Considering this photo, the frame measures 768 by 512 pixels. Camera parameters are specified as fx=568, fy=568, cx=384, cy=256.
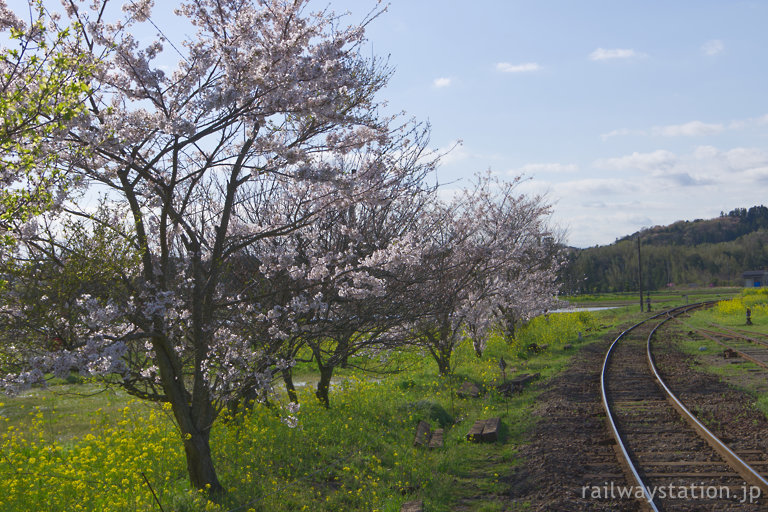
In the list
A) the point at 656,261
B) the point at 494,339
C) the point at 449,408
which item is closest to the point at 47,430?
the point at 449,408

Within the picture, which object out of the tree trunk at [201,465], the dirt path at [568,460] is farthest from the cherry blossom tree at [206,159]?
the dirt path at [568,460]

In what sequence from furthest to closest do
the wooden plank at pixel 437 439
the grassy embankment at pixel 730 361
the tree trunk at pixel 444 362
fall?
the tree trunk at pixel 444 362, the grassy embankment at pixel 730 361, the wooden plank at pixel 437 439

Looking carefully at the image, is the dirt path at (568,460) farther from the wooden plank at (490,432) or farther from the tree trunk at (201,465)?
the tree trunk at (201,465)

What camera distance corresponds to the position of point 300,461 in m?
Result: 9.24

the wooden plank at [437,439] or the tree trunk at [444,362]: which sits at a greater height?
the tree trunk at [444,362]

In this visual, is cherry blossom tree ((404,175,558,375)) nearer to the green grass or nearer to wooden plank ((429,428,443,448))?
wooden plank ((429,428,443,448))

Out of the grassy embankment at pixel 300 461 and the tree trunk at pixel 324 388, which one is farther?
the tree trunk at pixel 324 388

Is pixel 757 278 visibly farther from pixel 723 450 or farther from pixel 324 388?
pixel 324 388

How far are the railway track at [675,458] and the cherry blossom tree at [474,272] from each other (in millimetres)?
3771

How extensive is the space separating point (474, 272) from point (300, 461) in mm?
5452

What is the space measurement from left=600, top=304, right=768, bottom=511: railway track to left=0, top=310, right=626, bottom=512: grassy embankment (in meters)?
1.86

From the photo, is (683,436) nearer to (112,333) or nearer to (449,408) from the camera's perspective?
(449,408)

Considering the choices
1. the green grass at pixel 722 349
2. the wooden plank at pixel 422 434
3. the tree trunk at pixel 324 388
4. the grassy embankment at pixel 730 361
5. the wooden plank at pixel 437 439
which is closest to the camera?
the wooden plank at pixel 437 439

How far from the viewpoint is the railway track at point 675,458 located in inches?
269
